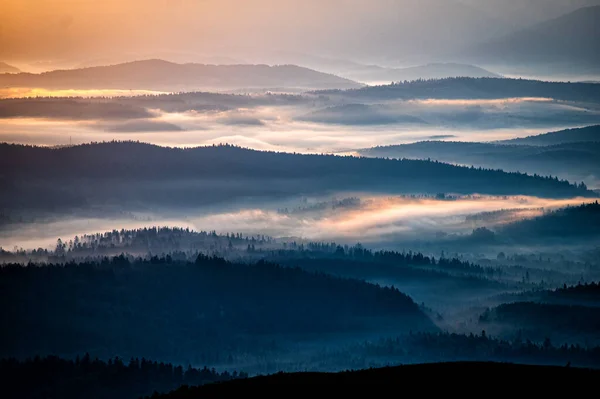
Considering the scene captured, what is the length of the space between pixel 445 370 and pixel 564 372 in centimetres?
1246

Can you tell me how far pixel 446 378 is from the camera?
132125 mm

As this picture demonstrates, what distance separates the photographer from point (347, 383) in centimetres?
13300

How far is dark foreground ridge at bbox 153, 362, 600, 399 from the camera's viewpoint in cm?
12744

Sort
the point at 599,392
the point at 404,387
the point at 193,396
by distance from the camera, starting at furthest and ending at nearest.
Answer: the point at 193,396
the point at 404,387
the point at 599,392

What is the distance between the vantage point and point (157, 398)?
147875mm

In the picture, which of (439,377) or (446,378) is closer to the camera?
(446,378)

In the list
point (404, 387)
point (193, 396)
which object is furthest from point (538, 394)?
point (193, 396)

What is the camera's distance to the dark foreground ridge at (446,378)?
127m

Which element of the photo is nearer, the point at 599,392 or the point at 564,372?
Answer: the point at 599,392

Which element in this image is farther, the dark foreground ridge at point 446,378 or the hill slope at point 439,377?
the hill slope at point 439,377

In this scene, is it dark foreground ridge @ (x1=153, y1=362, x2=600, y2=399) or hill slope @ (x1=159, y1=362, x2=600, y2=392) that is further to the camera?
hill slope @ (x1=159, y1=362, x2=600, y2=392)

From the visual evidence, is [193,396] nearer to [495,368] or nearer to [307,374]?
[307,374]

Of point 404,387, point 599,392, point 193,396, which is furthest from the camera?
point 193,396

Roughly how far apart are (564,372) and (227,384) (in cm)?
3685
